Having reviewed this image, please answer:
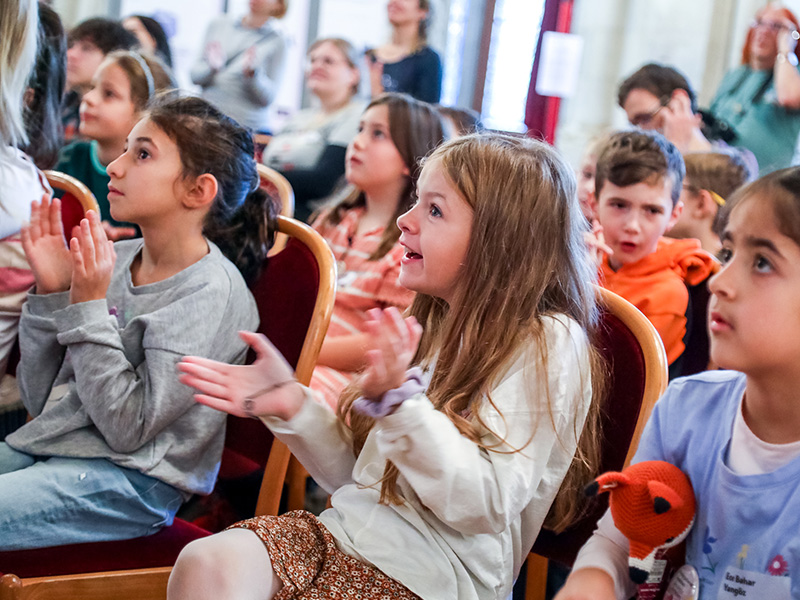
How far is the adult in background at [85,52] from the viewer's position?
297 centimetres

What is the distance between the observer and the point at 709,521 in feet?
3.12

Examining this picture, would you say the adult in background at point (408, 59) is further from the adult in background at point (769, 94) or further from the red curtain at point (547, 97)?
the red curtain at point (547, 97)

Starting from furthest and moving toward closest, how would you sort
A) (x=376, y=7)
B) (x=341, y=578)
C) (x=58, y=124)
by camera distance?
(x=376, y=7), (x=58, y=124), (x=341, y=578)

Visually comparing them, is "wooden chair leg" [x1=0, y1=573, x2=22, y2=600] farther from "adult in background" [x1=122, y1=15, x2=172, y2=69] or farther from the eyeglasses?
"adult in background" [x1=122, y1=15, x2=172, y2=69]

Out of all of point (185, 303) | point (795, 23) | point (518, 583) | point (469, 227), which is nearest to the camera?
point (469, 227)

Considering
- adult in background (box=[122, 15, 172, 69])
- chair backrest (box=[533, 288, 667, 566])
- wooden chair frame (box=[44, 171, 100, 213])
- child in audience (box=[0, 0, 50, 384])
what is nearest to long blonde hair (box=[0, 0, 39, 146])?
child in audience (box=[0, 0, 50, 384])

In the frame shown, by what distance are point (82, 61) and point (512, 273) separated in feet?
7.91

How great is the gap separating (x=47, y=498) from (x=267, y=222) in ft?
1.97

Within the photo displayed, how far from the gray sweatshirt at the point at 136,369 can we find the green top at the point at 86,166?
95 centimetres

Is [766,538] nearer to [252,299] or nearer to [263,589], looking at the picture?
[263,589]

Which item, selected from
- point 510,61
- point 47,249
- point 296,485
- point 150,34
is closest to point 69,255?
point 47,249

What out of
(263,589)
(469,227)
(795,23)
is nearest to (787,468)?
(469,227)

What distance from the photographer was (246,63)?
369cm

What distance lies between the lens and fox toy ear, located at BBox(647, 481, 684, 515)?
915mm
